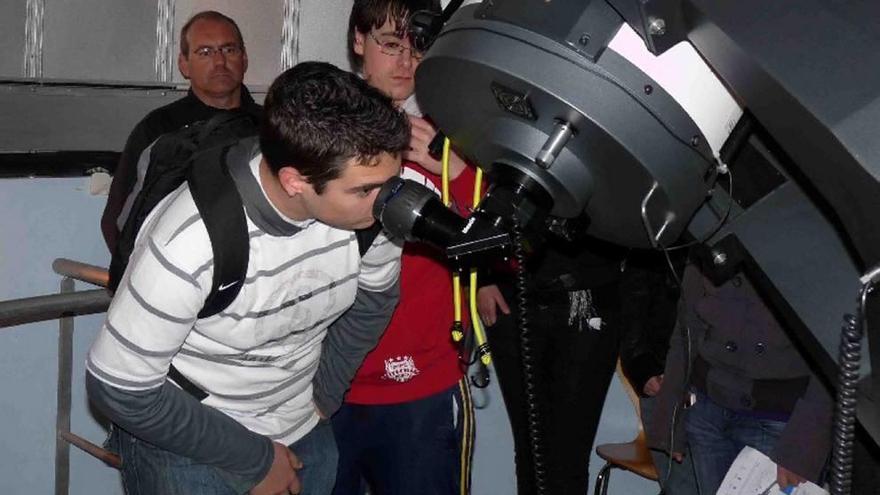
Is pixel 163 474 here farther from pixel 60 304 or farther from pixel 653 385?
pixel 653 385

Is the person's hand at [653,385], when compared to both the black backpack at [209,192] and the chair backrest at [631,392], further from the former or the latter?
the black backpack at [209,192]

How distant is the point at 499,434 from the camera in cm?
312

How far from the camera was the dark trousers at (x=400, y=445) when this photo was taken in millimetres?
2150

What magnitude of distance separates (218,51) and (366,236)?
1.84 metres

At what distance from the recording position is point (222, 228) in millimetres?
1489

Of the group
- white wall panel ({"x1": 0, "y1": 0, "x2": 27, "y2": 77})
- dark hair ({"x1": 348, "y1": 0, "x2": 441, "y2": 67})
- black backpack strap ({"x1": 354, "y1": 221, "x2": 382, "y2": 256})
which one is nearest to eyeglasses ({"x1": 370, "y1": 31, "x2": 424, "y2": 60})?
dark hair ({"x1": 348, "y1": 0, "x2": 441, "y2": 67})

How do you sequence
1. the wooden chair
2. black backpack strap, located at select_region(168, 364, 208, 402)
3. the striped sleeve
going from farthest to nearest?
the wooden chair
black backpack strap, located at select_region(168, 364, 208, 402)
the striped sleeve

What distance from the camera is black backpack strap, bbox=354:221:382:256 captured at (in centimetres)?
170

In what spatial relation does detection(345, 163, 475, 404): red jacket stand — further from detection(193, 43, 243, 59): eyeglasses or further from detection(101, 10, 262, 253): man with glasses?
detection(193, 43, 243, 59): eyeglasses

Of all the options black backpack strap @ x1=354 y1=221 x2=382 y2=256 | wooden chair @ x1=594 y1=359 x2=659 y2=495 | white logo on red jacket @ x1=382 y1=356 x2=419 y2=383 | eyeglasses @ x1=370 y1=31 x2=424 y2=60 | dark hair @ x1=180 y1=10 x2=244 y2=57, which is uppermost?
dark hair @ x1=180 y1=10 x2=244 y2=57

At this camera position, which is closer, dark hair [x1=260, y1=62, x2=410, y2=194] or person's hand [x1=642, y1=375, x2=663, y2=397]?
dark hair [x1=260, y1=62, x2=410, y2=194]

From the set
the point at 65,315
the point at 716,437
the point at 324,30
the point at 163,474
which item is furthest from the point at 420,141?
the point at 324,30

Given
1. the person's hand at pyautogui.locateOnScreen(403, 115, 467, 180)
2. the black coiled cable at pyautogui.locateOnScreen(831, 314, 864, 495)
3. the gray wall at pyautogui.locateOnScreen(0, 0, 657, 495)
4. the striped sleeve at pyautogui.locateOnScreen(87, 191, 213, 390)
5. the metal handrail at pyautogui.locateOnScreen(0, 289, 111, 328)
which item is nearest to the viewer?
the black coiled cable at pyautogui.locateOnScreen(831, 314, 864, 495)

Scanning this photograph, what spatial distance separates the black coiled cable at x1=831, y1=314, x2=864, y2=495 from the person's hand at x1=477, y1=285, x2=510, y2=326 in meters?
1.50
